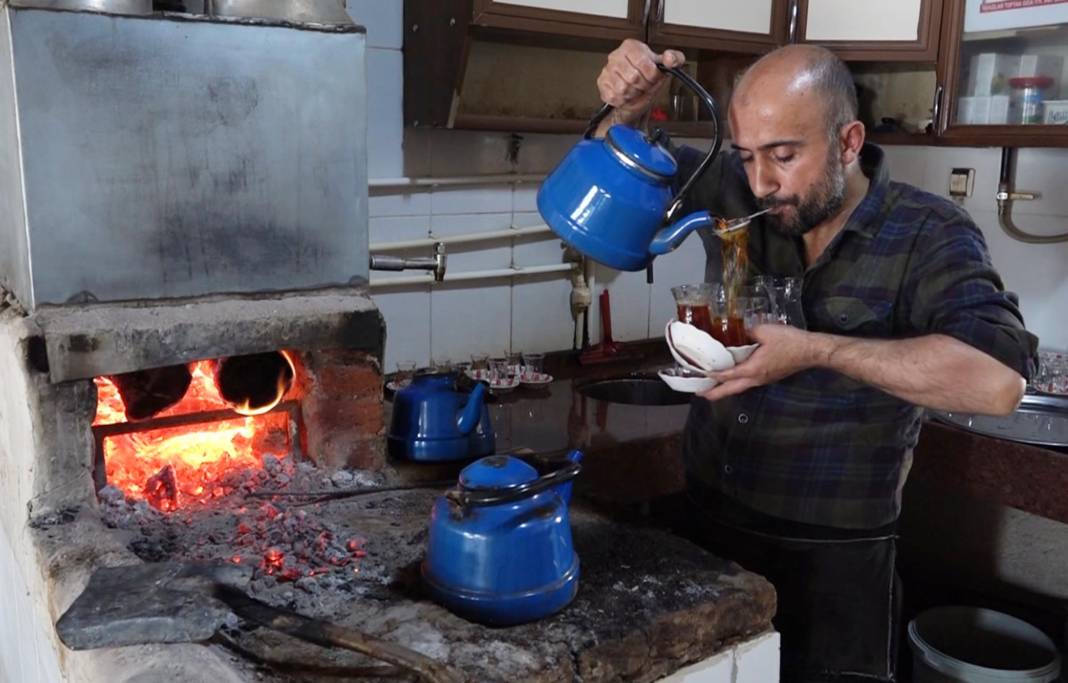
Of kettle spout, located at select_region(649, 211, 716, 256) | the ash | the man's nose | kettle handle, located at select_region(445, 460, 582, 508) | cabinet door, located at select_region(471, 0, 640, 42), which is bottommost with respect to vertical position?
the ash

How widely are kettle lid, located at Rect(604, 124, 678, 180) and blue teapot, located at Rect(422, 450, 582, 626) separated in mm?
460

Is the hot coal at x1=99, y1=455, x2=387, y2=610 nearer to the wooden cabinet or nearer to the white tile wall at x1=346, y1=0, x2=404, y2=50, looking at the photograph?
the wooden cabinet

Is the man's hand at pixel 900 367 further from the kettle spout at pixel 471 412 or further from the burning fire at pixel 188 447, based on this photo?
the burning fire at pixel 188 447

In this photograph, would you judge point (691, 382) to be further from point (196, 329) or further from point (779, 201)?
point (196, 329)

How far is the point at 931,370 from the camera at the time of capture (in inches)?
53.2

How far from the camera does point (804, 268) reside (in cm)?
172

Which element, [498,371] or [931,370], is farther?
[498,371]

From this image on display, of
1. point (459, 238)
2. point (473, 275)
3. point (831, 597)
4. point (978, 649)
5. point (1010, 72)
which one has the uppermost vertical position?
point (1010, 72)

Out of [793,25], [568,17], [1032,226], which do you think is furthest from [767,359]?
[1032,226]

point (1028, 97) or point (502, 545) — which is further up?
point (1028, 97)

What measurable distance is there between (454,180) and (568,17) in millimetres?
560

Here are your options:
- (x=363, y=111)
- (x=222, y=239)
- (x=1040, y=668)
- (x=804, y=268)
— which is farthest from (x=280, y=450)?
(x=1040, y=668)

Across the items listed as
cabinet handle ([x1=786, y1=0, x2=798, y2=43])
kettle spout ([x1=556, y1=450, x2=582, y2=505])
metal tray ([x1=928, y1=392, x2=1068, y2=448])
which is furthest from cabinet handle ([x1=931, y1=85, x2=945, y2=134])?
kettle spout ([x1=556, y1=450, x2=582, y2=505])

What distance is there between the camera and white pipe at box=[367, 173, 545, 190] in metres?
2.42
